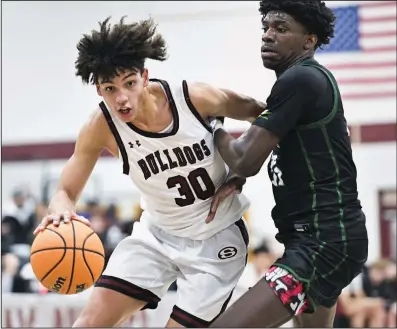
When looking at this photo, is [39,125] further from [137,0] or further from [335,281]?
[335,281]

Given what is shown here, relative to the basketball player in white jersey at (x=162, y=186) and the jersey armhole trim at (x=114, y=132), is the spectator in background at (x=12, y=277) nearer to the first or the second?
the basketball player in white jersey at (x=162, y=186)

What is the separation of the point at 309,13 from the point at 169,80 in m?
7.99

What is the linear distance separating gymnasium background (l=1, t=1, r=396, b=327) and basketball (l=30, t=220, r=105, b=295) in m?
5.54

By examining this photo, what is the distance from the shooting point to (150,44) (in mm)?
3873

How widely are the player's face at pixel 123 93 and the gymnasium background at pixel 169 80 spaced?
5.87 metres

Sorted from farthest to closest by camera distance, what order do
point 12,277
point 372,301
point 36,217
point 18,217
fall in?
point 18,217 < point 36,217 < point 12,277 < point 372,301

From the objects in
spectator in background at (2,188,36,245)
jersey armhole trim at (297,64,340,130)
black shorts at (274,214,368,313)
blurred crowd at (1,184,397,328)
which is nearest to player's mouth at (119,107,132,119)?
jersey armhole trim at (297,64,340,130)

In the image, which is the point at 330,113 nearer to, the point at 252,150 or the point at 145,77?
the point at 252,150

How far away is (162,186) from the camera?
12.9ft

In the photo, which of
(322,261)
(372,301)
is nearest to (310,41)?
(322,261)

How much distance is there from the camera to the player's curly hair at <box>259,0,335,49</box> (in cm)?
365

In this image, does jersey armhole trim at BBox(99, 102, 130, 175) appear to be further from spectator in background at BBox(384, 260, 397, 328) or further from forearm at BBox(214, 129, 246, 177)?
spectator in background at BBox(384, 260, 397, 328)

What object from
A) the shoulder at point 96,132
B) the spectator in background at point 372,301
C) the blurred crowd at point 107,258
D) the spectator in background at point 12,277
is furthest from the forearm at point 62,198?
the spectator in background at point 12,277

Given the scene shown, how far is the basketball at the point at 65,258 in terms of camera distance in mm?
3742
